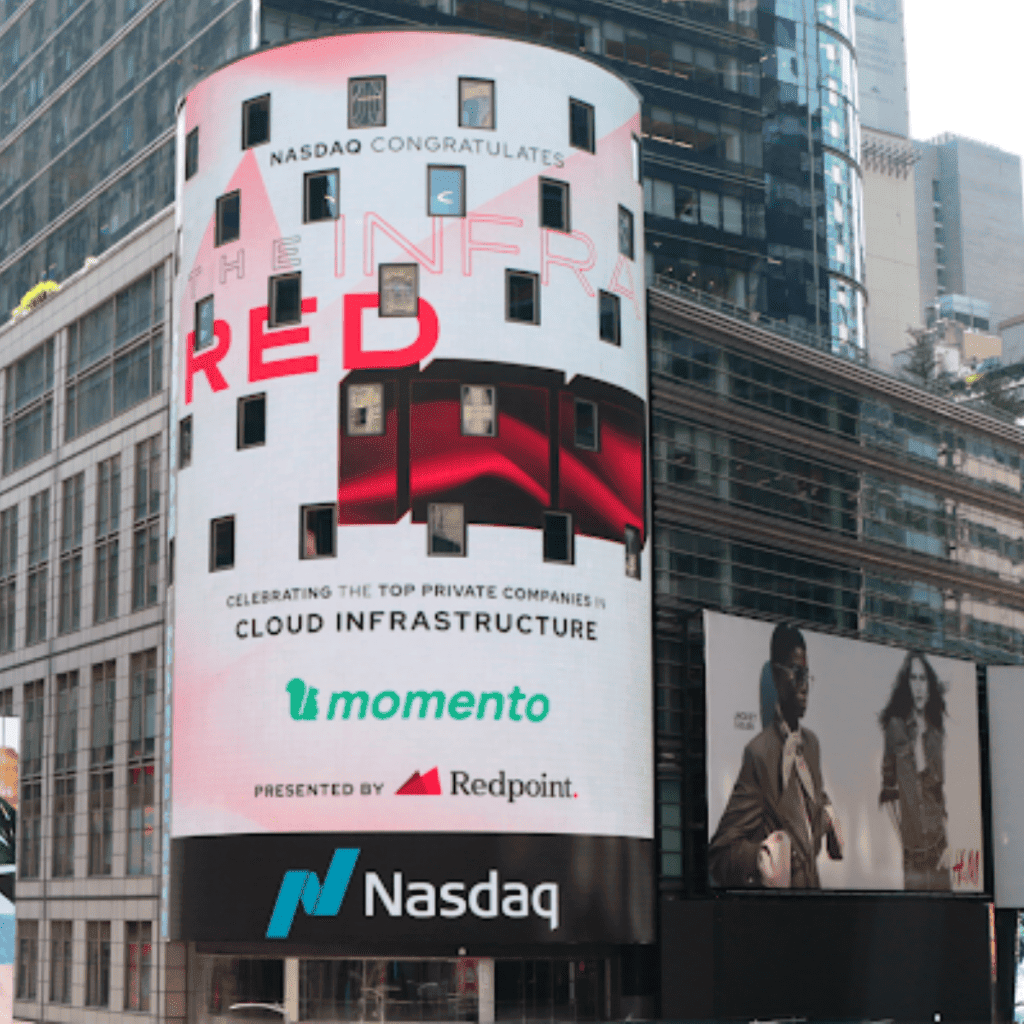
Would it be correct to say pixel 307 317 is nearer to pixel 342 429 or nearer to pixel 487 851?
pixel 342 429

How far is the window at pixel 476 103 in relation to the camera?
197ft

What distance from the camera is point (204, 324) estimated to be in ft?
202

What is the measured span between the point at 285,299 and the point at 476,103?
360 inches

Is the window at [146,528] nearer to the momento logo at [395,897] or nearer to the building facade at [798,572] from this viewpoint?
the momento logo at [395,897]

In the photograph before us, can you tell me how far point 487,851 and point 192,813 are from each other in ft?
32.4

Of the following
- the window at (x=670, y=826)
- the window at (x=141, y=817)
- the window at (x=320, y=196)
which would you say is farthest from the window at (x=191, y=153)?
the window at (x=670, y=826)

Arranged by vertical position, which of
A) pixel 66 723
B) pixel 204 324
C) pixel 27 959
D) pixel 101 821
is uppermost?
pixel 204 324

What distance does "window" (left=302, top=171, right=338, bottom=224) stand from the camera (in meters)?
59.2

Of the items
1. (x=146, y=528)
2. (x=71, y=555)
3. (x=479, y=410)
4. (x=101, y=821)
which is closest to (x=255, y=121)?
(x=479, y=410)

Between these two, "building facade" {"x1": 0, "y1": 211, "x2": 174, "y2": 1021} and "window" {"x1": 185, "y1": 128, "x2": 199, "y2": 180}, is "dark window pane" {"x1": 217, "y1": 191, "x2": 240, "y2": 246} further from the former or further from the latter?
"building facade" {"x1": 0, "y1": 211, "x2": 174, "y2": 1021}

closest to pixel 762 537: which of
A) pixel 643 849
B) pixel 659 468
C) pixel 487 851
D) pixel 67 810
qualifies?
pixel 659 468

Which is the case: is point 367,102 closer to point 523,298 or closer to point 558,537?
point 523,298

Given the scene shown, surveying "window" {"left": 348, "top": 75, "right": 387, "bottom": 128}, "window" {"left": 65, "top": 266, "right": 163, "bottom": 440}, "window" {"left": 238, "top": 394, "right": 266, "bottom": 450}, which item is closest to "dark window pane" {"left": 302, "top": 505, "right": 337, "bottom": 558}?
"window" {"left": 238, "top": 394, "right": 266, "bottom": 450}

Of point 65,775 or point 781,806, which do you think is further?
point 65,775
